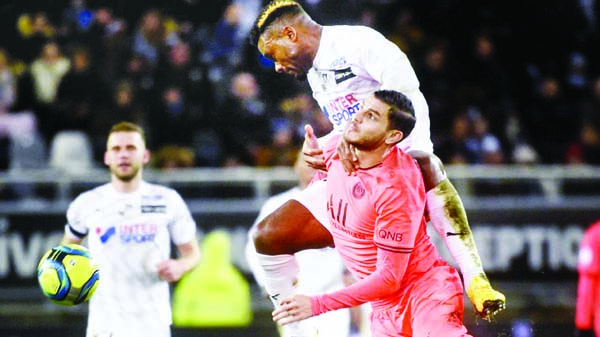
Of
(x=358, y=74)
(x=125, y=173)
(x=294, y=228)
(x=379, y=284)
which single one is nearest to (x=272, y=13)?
(x=358, y=74)

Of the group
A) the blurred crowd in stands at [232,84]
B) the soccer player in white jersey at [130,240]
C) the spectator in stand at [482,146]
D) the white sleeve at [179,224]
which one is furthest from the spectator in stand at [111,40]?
the white sleeve at [179,224]

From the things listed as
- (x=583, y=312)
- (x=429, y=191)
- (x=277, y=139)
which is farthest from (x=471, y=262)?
(x=277, y=139)

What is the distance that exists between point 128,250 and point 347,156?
2325mm

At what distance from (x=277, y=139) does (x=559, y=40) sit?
393cm

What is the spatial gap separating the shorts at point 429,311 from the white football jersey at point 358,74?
0.74 m

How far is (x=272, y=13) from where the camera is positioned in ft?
20.0

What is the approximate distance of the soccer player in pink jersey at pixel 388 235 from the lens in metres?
5.32

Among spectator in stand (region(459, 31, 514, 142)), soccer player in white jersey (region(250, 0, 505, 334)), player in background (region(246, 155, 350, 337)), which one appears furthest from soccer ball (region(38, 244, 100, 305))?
spectator in stand (region(459, 31, 514, 142))

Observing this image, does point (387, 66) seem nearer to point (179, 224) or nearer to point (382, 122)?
point (382, 122)

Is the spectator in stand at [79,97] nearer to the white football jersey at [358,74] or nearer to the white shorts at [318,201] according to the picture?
the white football jersey at [358,74]

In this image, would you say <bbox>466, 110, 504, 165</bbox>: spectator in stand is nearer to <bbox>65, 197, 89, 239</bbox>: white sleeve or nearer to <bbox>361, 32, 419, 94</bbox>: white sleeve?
<bbox>65, 197, 89, 239</bbox>: white sleeve

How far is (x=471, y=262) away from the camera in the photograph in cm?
574

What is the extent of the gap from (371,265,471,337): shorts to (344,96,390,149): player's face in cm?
74

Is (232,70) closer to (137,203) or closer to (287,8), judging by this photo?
(137,203)
